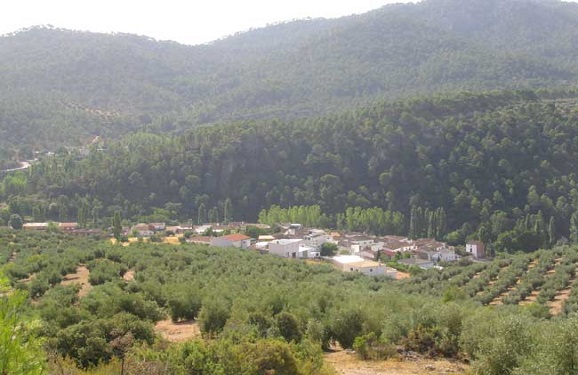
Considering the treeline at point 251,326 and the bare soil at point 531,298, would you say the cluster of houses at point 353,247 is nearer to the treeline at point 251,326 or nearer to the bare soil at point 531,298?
the bare soil at point 531,298

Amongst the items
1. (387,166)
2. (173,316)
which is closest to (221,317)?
(173,316)

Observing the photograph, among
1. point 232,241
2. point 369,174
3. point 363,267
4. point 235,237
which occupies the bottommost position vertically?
point 363,267

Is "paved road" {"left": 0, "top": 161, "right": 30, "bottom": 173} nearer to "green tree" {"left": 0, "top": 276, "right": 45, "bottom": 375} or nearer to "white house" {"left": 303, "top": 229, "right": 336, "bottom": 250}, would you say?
"white house" {"left": 303, "top": 229, "right": 336, "bottom": 250}

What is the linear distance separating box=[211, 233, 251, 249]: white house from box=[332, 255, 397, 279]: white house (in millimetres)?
9440

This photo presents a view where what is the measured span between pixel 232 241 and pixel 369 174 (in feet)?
115

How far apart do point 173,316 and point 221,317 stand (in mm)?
3996

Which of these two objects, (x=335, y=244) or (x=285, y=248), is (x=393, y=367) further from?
(x=335, y=244)

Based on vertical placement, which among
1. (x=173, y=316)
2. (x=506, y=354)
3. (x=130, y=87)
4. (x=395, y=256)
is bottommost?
(x=395, y=256)

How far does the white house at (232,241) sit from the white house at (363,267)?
31.0 ft

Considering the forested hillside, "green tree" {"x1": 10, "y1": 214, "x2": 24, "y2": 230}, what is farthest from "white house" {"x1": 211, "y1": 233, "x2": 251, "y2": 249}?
"green tree" {"x1": 10, "y1": 214, "x2": 24, "y2": 230}

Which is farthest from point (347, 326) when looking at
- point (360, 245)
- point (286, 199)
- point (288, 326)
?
point (286, 199)

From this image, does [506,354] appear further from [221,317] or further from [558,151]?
[558,151]

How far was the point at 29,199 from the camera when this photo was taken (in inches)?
2813

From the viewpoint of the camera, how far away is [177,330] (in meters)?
18.1
